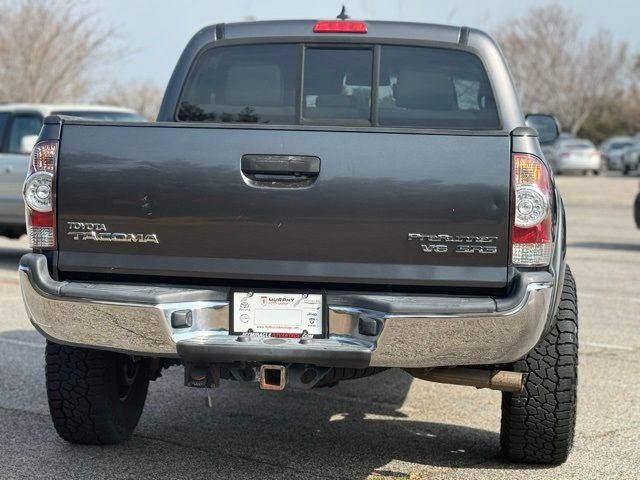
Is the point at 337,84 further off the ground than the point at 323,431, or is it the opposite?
the point at 337,84

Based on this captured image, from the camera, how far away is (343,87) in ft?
17.8

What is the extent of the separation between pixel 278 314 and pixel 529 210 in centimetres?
104

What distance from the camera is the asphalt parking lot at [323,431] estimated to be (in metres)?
4.97

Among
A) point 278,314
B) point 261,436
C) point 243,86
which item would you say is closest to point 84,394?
point 261,436

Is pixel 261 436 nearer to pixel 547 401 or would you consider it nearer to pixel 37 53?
pixel 547 401

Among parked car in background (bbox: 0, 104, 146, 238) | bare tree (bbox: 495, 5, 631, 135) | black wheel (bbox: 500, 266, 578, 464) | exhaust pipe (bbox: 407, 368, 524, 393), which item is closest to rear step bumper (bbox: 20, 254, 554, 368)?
exhaust pipe (bbox: 407, 368, 524, 393)

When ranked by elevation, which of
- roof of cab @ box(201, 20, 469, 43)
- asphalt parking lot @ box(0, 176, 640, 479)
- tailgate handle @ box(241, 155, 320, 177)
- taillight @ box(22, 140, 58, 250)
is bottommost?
asphalt parking lot @ box(0, 176, 640, 479)

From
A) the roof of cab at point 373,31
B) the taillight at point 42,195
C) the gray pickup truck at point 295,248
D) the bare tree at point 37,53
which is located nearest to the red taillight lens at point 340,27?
the roof of cab at point 373,31

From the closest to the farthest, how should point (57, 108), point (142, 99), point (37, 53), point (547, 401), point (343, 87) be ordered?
point (547, 401) < point (343, 87) < point (57, 108) < point (37, 53) < point (142, 99)

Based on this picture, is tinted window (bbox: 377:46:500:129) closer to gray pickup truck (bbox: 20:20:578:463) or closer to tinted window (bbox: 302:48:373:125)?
tinted window (bbox: 302:48:373:125)

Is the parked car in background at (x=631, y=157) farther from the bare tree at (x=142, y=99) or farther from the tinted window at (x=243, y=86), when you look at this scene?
the tinted window at (x=243, y=86)

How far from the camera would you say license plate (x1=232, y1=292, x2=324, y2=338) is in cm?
437

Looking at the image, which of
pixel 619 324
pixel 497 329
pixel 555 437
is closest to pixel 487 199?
pixel 497 329

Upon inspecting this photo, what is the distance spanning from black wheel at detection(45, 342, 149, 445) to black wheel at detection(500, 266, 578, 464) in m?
1.79
